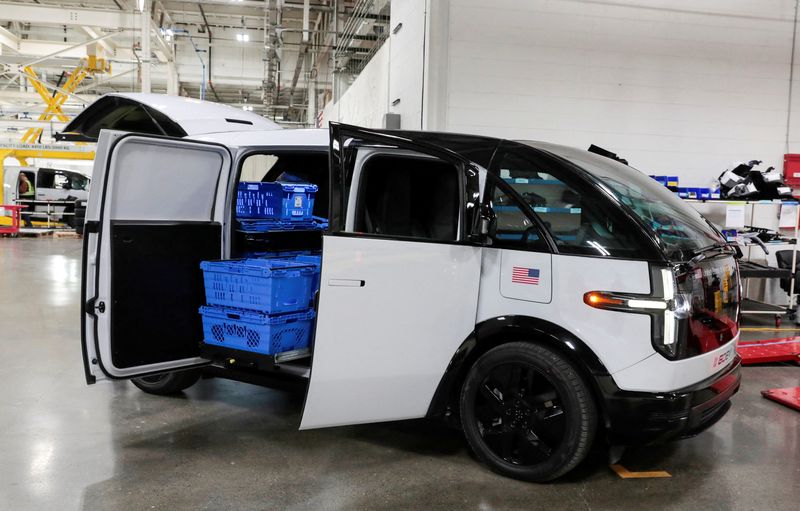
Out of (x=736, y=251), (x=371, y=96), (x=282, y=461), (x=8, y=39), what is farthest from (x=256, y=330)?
(x=8, y=39)

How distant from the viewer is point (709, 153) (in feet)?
28.2

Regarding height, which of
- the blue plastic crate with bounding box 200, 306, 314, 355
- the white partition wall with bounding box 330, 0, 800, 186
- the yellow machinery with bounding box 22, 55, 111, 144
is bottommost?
the blue plastic crate with bounding box 200, 306, 314, 355

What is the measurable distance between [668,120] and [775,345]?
13.2 feet

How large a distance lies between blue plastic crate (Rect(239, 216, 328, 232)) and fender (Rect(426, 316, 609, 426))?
168 cm

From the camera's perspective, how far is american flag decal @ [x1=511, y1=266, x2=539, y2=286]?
2.78 metres

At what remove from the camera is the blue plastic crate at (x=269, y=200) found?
4137mm

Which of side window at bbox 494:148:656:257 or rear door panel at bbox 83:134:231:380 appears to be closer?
side window at bbox 494:148:656:257

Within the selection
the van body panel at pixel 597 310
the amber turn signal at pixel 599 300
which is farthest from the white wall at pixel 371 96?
the amber turn signal at pixel 599 300

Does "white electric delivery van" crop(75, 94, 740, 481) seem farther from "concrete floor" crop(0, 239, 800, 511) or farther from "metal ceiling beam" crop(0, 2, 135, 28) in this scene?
"metal ceiling beam" crop(0, 2, 135, 28)

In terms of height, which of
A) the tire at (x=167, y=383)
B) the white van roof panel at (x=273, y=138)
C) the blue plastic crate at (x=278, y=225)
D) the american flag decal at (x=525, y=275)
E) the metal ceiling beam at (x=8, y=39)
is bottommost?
the tire at (x=167, y=383)

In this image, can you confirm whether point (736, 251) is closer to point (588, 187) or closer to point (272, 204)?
point (588, 187)

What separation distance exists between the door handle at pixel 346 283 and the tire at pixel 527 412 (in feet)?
2.17

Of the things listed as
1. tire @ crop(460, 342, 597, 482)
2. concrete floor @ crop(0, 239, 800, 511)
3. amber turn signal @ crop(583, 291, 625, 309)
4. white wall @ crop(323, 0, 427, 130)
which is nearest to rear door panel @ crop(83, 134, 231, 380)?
concrete floor @ crop(0, 239, 800, 511)

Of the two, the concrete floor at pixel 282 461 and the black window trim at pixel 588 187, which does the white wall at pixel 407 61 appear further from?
the black window trim at pixel 588 187
